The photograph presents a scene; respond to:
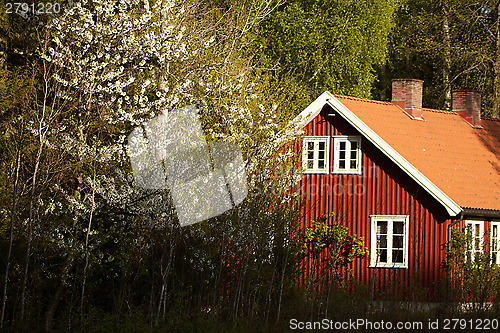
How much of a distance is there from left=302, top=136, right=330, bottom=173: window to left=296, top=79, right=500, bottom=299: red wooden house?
0.03 meters

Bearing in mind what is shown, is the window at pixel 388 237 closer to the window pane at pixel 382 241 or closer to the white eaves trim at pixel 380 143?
the window pane at pixel 382 241

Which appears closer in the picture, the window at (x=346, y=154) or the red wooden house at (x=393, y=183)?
the red wooden house at (x=393, y=183)

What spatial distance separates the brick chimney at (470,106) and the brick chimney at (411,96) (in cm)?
205

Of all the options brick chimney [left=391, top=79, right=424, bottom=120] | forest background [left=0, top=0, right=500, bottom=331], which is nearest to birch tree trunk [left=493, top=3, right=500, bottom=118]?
brick chimney [left=391, top=79, right=424, bottom=120]

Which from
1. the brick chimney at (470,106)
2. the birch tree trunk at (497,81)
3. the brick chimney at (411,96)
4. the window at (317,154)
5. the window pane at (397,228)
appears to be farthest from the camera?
the birch tree trunk at (497,81)

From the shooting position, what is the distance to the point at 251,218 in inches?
539

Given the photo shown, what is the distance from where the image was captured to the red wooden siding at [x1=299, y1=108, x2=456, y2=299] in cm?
1939

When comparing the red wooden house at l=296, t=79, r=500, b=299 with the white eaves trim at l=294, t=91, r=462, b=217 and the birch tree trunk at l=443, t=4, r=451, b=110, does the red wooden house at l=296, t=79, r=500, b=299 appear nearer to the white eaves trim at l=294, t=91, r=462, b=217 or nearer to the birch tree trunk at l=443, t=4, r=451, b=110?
the white eaves trim at l=294, t=91, r=462, b=217

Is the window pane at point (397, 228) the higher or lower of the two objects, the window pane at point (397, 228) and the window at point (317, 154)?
the lower

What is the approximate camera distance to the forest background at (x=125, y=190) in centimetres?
1286

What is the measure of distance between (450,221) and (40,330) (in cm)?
1114

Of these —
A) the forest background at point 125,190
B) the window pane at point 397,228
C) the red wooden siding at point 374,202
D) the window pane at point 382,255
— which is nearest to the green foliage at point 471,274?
the red wooden siding at point 374,202

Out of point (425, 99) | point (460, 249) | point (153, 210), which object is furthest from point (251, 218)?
point (425, 99)

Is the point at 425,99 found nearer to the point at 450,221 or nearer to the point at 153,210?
the point at 450,221
